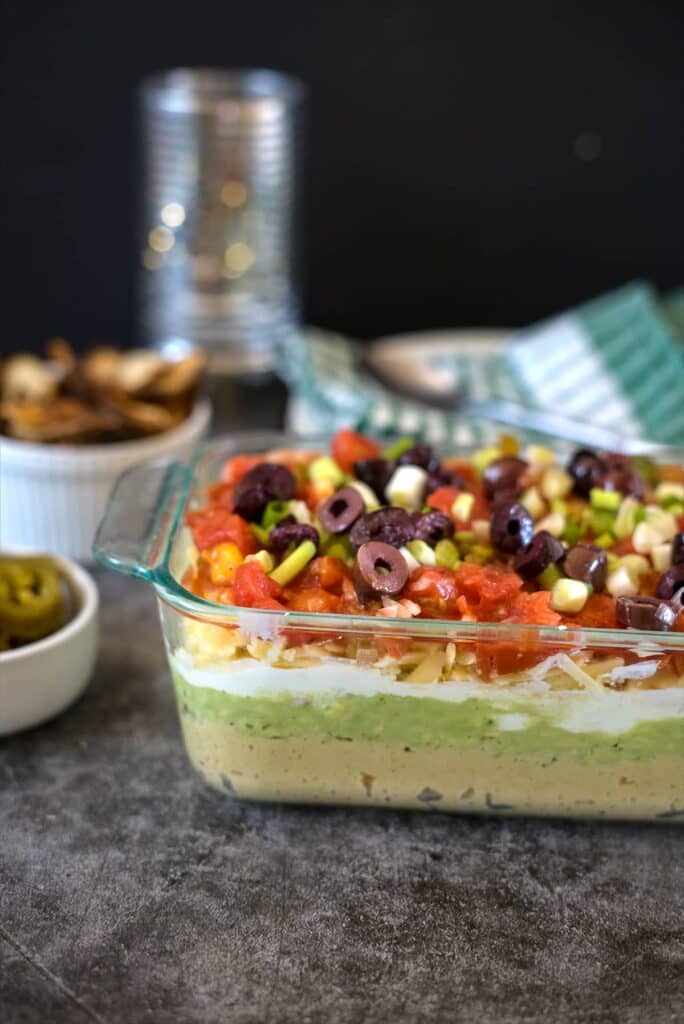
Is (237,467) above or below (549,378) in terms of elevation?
above

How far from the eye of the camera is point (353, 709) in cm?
112

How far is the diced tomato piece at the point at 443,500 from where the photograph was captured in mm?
1317

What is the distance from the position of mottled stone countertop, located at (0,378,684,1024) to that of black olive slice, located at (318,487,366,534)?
0.29 metres

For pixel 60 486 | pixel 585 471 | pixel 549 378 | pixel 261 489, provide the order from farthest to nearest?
pixel 549 378
pixel 60 486
pixel 585 471
pixel 261 489

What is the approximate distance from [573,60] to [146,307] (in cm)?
89

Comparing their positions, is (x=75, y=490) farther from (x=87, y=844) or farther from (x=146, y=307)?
(x=146, y=307)

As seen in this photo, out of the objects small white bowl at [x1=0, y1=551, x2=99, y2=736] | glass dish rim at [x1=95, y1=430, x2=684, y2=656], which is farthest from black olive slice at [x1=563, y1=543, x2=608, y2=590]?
small white bowl at [x1=0, y1=551, x2=99, y2=736]

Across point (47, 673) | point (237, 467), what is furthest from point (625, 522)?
point (47, 673)

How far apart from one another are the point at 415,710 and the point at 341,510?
A: 0.79ft

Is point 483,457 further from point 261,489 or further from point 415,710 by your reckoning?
point 415,710

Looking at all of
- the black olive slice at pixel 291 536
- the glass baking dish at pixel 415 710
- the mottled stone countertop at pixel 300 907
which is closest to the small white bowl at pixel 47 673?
the mottled stone countertop at pixel 300 907

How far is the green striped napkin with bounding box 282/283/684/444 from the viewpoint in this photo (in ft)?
6.05

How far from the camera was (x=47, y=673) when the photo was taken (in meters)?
1.29

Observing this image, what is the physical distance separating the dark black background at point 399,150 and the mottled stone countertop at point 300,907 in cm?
127
